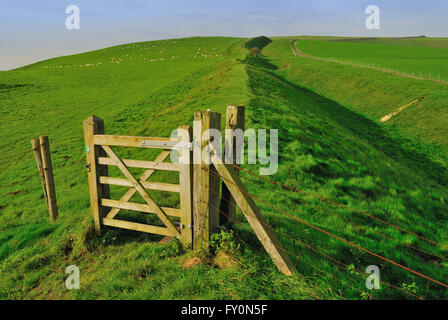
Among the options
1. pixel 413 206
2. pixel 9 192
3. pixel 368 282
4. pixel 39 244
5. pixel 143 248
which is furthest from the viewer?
pixel 9 192

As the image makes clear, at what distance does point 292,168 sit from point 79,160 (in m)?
11.0

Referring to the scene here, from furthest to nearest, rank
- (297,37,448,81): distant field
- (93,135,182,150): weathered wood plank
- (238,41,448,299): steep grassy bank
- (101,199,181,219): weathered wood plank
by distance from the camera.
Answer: (297,37,448,81): distant field, (101,199,181,219): weathered wood plank, (238,41,448,299): steep grassy bank, (93,135,182,150): weathered wood plank

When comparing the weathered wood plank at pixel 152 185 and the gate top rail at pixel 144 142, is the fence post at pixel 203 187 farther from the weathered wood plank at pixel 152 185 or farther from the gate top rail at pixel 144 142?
the weathered wood plank at pixel 152 185

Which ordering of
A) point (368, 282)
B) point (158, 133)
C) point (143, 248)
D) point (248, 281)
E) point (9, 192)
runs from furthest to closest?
point (158, 133)
point (9, 192)
point (143, 248)
point (368, 282)
point (248, 281)

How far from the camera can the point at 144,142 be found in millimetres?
5477

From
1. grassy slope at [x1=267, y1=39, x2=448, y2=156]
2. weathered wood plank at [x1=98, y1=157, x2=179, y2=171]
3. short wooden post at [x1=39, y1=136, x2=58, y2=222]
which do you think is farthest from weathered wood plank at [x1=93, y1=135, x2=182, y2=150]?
grassy slope at [x1=267, y1=39, x2=448, y2=156]

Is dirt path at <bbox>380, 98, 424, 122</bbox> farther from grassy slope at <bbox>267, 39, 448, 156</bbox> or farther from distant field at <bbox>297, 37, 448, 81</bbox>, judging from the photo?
distant field at <bbox>297, 37, 448, 81</bbox>

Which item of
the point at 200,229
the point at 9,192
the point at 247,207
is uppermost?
the point at 247,207

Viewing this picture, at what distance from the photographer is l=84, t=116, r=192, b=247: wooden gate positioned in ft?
16.9

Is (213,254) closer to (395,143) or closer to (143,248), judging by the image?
(143,248)

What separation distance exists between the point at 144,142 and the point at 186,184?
46.7 inches

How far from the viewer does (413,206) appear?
9078 mm

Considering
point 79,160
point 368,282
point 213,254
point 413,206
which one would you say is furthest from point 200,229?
point 79,160

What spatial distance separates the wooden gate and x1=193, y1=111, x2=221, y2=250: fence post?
16 cm
